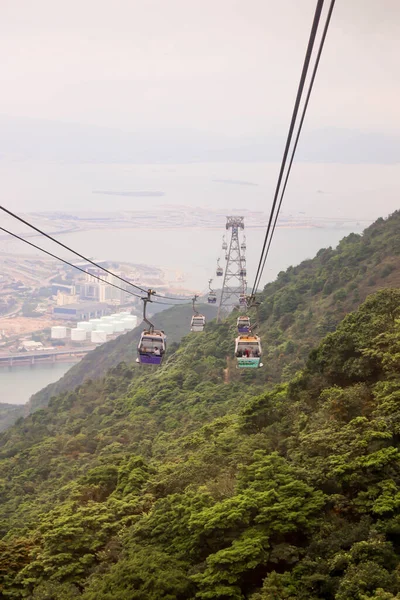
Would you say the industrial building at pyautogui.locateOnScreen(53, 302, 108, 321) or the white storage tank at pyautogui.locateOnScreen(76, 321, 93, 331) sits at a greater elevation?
the industrial building at pyautogui.locateOnScreen(53, 302, 108, 321)

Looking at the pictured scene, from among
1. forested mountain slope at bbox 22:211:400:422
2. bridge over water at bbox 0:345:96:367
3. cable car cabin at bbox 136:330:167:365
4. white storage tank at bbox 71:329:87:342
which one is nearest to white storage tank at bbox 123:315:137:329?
A: white storage tank at bbox 71:329:87:342

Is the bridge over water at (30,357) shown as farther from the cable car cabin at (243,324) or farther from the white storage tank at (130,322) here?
the cable car cabin at (243,324)

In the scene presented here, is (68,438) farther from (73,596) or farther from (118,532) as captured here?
(73,596)

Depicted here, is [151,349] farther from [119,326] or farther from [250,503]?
[119,326]

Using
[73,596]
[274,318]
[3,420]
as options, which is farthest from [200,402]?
[3,420]

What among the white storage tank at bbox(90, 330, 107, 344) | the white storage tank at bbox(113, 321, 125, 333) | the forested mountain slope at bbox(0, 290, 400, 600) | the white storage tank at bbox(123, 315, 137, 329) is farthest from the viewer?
the white storage tank at bbox(123, 315, 137, 329)

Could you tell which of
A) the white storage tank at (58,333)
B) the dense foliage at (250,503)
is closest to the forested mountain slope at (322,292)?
the dense foliage at (250,503)

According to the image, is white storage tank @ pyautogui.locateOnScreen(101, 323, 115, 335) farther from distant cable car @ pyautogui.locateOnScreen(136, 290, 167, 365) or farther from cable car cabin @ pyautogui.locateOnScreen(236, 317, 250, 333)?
distant cable car @ pyautogui.locateOnScreen(136, 290, 167, 365)
